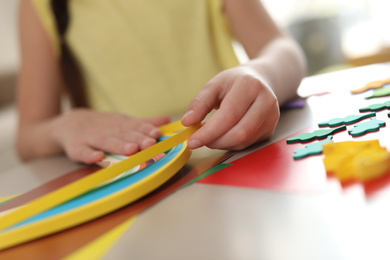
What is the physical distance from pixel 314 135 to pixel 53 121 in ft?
1.66

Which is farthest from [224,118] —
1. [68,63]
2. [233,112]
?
[68,63]

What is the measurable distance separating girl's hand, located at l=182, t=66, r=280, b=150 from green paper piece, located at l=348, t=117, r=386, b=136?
0.09 metres

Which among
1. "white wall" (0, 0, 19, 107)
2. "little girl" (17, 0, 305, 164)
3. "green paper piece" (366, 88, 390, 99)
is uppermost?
"white wall" (0, 0, 19, 107)

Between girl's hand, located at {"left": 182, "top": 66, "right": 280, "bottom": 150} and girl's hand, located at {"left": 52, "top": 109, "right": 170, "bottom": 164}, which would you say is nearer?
girl's hand, located at {"left": 182, "top": 66, "right": 280, "bottom": 150}

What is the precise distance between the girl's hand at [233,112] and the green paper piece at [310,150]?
0.06 metres

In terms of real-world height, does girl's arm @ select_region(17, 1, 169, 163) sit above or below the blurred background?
below

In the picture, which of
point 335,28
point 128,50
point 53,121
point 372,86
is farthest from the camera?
point 335,28

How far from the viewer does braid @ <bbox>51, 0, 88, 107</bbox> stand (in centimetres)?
100

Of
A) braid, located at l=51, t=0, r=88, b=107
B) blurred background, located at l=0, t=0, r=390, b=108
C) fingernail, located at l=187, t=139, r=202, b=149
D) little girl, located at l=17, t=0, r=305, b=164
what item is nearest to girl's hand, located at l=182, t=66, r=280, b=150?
fingernail, located at l=187, t=139, r=202, b=149

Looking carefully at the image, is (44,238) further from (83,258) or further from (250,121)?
A: (250,121)

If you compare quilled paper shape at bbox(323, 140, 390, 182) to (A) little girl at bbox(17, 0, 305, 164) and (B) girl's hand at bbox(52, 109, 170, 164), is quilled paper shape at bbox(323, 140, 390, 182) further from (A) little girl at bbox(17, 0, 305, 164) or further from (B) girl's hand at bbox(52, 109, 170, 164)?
(A) little girl at bbox(17, 0, 305, 164)

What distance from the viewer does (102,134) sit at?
61 centimetres

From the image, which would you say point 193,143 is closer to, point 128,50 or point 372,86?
point 372,86

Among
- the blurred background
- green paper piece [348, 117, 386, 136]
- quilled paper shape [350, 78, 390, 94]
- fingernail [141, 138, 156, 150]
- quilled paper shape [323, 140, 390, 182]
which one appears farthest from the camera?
the blurred background
